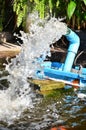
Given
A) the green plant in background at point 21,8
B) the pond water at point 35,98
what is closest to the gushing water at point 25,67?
the pond water at point 35,98

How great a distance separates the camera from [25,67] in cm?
759

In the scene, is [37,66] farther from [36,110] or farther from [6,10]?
[6,10]

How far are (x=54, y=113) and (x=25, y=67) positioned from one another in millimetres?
1124

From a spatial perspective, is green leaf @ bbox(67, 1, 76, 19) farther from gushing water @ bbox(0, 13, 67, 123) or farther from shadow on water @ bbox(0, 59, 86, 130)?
shadow on water @ bbox(0, 59, 86, 130)

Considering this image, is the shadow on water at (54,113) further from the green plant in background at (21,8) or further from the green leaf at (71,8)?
the green plant in background at (21,8)

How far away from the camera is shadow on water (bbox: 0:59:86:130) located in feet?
20.7

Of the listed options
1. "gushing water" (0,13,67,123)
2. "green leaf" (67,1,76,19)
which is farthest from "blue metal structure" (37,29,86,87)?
"green leaf" (67,1,76,19)

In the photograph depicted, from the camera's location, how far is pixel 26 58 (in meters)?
7.66

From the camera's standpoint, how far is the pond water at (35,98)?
6445mm

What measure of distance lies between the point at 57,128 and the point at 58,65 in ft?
10.1

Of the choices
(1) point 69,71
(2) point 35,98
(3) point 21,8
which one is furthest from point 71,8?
(3) point 21,8

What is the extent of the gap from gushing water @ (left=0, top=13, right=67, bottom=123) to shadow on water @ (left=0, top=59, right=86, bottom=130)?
0.60 ft

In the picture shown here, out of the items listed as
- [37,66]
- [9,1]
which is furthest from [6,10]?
[37,66]

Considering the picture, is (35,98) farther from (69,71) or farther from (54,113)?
(69,71)
